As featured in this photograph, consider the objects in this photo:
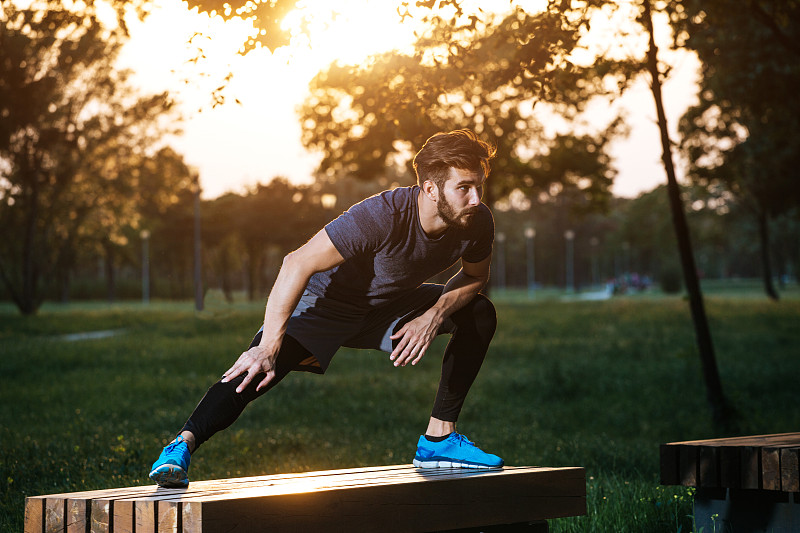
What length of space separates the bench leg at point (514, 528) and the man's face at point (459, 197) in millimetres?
1380

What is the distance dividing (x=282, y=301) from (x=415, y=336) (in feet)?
2.58

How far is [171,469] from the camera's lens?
12.5 feet

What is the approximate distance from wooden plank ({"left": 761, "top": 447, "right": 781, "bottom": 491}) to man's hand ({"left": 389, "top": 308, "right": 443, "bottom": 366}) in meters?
1.82

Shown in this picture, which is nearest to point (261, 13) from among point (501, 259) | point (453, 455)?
point (453, 455)

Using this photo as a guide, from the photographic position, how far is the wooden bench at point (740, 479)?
488 centimetres

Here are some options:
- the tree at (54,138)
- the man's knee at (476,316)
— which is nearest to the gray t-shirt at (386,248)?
the man's knee at (476,316)

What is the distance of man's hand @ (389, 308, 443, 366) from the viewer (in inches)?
182

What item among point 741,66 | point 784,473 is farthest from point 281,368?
point 741,66

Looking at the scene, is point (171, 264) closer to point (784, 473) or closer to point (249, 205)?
point (249, 205)

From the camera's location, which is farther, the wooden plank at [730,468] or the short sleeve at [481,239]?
the wooden plank at [730,468]

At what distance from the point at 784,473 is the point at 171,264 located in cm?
7174

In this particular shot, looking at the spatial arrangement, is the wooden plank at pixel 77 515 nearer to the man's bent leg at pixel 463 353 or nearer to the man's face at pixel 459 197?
the man's bent leg at pixel 463 353

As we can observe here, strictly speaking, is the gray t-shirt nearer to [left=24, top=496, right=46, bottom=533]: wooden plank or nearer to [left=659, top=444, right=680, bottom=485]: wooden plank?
[left=24, top=496, right=46, bottom=533]: wooden plank

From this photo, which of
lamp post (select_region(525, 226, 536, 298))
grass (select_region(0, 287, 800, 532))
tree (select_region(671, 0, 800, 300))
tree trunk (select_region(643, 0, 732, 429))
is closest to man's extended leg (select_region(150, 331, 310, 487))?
grass (select_region(0, 287, 800, 532))
